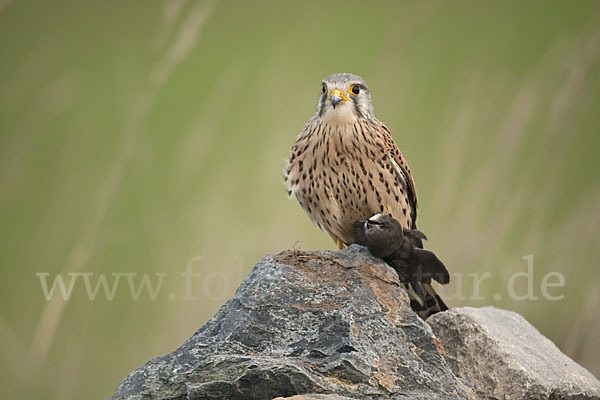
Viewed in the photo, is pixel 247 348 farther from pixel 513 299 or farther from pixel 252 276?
pixel 513 299

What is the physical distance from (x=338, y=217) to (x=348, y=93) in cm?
62

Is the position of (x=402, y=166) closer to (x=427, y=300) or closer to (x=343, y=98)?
(x=343, y=98)

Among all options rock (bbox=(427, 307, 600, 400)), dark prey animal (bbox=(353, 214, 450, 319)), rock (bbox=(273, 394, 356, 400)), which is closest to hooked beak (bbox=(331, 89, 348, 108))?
dark prey animal (bbox=(353, 214, 450, 319))

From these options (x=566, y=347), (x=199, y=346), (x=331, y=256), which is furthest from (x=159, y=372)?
(x=566, y=347)

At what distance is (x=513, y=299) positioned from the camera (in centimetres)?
454

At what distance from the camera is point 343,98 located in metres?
3.69

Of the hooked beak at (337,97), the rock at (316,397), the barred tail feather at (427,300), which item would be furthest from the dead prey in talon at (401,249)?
the rock at (316,397)

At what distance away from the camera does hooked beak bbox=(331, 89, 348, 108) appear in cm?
363

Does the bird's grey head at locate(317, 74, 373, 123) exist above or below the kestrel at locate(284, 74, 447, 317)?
above

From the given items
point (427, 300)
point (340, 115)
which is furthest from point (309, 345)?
point (340, 115)

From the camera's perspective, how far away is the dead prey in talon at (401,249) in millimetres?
3117

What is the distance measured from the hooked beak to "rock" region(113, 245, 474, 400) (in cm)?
89

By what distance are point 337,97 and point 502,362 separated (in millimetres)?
1387

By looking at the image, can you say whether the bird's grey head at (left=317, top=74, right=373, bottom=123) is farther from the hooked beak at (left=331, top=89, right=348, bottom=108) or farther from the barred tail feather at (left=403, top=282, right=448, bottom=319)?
the barred tail feather at (left=403, top=282, right=448, bottom=319)
